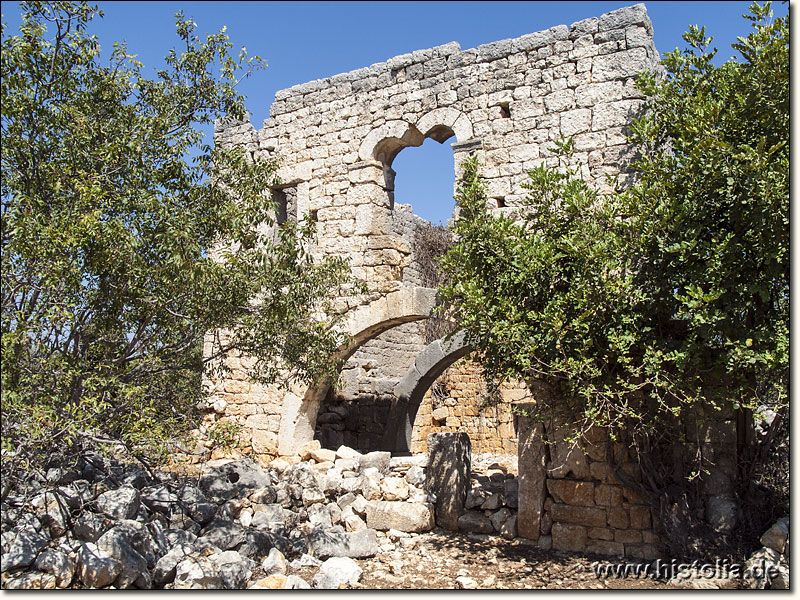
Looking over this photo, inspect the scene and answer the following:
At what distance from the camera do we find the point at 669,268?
622cm

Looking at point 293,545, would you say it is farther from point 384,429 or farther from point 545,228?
point 384,429

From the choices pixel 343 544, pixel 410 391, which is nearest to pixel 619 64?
pixel 410 391

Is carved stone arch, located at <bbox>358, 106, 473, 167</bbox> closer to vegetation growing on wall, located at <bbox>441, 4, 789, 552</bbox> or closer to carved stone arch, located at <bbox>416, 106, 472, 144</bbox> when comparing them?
carved stone arch, located at <bbox>416, 106, 472, 144</bbox>

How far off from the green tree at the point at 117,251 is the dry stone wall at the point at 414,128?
2.40 m

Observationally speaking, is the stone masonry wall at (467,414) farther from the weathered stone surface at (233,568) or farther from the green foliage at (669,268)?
the weathered stone surface at (233,568)

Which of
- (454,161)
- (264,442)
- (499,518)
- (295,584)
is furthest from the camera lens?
(264,442)

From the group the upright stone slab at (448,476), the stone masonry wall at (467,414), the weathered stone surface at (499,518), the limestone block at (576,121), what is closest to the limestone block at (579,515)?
the weathered stone surface at (499,518)

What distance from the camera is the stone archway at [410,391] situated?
36.0 ft

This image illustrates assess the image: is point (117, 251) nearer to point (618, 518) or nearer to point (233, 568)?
point (233, 568)

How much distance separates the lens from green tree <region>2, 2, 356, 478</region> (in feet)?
15.1

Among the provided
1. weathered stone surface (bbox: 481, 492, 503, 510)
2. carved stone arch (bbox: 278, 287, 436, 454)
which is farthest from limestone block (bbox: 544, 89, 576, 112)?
weathered stone surface (bbox: 481, 492, 503, 510)

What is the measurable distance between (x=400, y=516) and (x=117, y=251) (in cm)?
416

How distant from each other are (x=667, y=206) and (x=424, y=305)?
136 inches

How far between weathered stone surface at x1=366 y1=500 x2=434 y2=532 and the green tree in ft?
6.69
